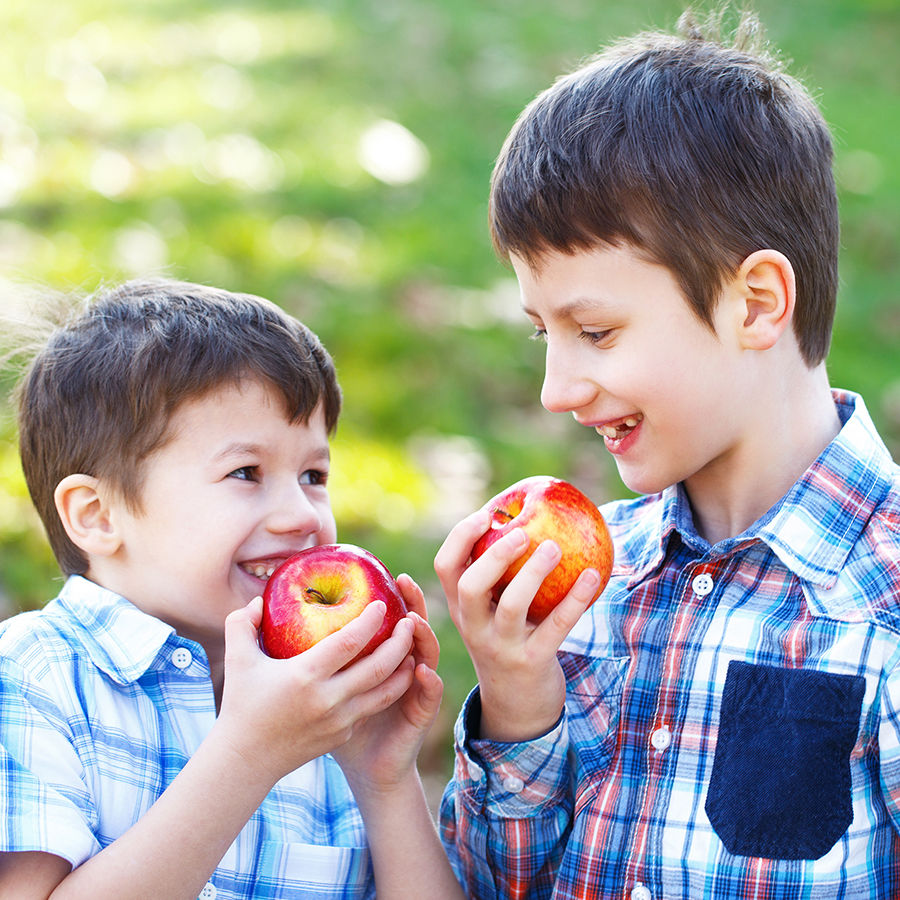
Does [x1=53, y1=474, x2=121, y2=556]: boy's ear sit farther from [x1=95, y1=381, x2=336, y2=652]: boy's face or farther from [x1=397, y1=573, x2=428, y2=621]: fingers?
[x1=397, y1=573, x2=428, y2=621]: fingers

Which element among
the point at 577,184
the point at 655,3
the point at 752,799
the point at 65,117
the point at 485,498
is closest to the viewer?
the point at 752,799

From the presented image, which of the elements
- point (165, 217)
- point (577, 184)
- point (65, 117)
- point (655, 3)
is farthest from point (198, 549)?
point (655, 3)

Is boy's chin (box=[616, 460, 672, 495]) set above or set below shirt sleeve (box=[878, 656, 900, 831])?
above

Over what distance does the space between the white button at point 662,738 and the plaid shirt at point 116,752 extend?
1.92 ft

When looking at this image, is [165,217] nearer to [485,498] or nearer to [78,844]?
[485,498]

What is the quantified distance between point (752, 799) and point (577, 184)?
3.44 ft

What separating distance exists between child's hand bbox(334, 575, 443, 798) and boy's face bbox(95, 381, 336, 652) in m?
0.27

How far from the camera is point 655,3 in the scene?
25.6ft

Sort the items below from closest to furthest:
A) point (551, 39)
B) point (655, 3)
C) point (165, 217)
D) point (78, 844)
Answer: point (78, 844)
point (165, 217)
point (551, 39)
point (655, 3)

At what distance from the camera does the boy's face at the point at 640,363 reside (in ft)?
5.98

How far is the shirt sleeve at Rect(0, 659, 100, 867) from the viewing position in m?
1.57

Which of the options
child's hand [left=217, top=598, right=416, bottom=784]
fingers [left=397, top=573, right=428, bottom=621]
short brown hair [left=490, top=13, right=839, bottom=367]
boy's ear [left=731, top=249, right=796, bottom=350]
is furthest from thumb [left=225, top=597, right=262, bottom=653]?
boy's ear [left=731, top=249, right=796, bottom=350]

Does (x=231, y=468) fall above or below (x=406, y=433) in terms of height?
below

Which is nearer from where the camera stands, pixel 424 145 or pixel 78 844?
pixel 78 844
